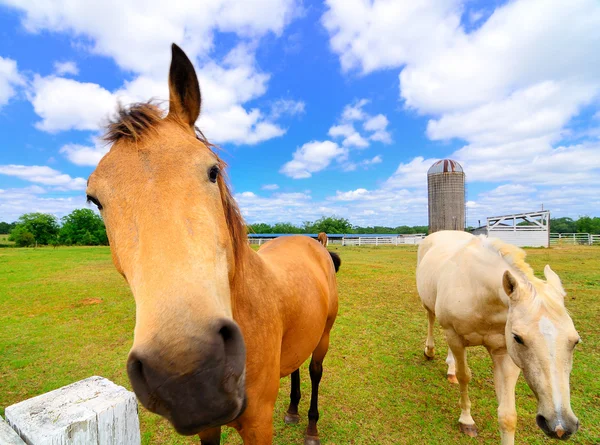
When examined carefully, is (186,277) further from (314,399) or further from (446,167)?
(446,167)

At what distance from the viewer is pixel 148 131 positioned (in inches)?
50.4

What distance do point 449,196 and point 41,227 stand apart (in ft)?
182

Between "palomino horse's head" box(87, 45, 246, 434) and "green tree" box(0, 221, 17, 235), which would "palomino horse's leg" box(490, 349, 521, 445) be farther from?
"green tree" box(0, 221, 17, 235)

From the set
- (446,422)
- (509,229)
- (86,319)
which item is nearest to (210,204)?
(446,422)

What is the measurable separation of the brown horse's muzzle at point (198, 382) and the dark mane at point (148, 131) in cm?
70

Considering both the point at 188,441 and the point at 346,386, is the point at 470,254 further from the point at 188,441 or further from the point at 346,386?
the point at 188,441

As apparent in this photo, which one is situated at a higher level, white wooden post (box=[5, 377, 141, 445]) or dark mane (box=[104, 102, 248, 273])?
dark mane (box=[104, 102, 248, 273])

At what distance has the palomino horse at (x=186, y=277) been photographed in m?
0.81

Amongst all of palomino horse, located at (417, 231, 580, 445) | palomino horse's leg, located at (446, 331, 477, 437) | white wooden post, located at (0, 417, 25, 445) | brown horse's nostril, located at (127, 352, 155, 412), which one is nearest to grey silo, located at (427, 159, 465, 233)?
palomino horse, located at (417, 231, 580, 445)

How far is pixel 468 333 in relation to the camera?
288 centimetres

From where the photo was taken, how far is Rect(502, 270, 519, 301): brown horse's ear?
225 cm

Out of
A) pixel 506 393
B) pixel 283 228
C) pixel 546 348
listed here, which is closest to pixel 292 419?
pixel 506 393

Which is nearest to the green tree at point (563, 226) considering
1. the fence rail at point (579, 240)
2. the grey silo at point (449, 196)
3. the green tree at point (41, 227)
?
the fence rail at point (579, 240)

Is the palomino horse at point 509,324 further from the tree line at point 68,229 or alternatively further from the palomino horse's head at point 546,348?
the tree line at point 68,229
